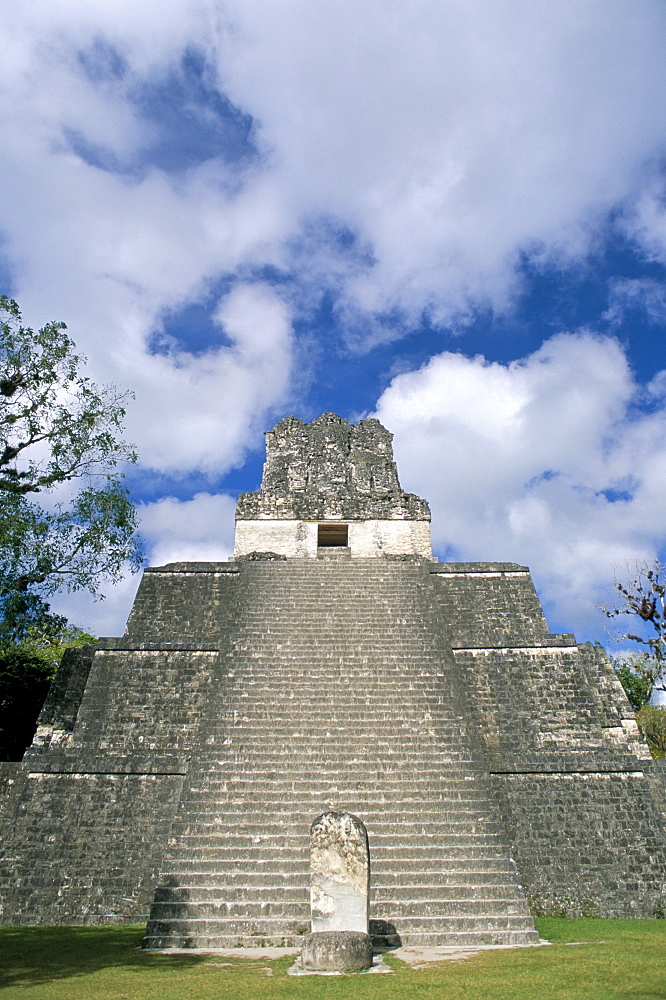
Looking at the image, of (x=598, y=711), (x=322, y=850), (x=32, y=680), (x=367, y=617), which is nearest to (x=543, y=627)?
(x=598, y=711)

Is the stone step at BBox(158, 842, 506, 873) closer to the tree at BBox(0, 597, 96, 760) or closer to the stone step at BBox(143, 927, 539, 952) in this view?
the stone step at BBox(143, 927, 539, 952)

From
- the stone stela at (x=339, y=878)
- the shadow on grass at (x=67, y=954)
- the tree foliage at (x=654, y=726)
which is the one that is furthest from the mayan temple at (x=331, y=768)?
the tree foliage at (x=654, y=726)

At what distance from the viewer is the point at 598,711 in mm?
9539

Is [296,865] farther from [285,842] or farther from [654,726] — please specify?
[654,726]

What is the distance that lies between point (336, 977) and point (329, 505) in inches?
422

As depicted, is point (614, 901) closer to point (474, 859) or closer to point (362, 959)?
point (474, 859)

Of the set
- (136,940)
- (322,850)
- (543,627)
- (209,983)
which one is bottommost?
(209,983)

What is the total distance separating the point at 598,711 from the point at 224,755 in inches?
207

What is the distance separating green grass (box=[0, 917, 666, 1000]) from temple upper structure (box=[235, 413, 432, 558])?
901cm

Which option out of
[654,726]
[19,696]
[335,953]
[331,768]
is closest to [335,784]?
[331,768]

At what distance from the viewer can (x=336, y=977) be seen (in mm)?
4730

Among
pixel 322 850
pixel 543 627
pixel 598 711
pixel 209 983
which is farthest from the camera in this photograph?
pixel 543 627

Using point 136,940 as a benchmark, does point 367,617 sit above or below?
above

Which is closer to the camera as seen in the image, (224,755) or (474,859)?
(474,859)
